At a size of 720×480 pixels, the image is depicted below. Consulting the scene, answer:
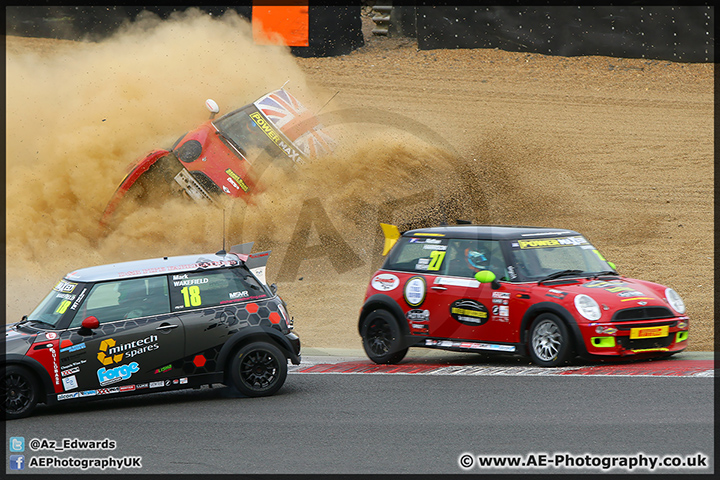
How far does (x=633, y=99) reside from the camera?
21062mm

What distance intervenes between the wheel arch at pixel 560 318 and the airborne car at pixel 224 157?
7.10 m

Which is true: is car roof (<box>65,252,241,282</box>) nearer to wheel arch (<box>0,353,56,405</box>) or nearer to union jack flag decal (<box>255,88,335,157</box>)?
wheel arch (<box>0,353,56,405</box>)

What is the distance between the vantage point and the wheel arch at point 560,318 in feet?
29.3

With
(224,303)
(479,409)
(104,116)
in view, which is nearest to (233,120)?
(104,116)

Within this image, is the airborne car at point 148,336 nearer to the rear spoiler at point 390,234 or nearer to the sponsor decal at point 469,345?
the sponsor decal at point 469,345

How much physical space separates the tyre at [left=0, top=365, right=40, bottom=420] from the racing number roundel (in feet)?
14.2

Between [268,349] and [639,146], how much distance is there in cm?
1292

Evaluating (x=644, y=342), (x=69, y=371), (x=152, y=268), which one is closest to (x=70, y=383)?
(x=69, y=371)

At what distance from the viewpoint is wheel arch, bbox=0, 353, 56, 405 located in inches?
299

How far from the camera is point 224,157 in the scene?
14852 mm

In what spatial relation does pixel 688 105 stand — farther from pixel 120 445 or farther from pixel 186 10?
pixel 120 445

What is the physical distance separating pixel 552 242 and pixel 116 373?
510cm

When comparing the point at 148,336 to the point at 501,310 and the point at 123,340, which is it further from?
the point at 501,310

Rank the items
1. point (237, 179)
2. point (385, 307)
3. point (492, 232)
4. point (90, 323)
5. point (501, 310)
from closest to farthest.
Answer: point (90, 323)
point (501, 310)
point (492, 232)
point (385, 307)
point (237, 179)
